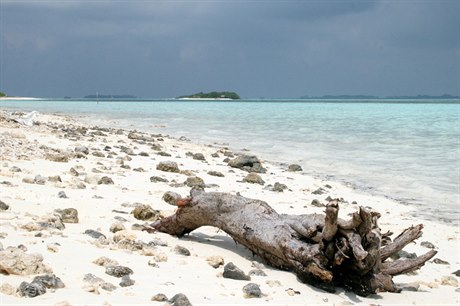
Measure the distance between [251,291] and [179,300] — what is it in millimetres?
811

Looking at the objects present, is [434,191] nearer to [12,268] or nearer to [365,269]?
[365,269]

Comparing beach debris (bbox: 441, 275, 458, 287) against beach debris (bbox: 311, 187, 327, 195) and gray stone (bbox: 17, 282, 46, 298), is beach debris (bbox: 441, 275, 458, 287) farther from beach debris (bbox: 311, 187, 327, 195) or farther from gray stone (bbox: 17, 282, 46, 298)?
beach debris (bbox: 311, 187, 327, 195)

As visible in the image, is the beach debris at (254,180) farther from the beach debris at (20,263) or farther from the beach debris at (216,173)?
the beach debris at (20,263)

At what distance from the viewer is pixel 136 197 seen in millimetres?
8766

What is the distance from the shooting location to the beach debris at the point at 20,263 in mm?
4305

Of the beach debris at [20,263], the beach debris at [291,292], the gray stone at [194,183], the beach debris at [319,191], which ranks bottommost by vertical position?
the beach debris at [319,191]

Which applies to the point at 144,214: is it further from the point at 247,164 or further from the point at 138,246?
the point at 247,164

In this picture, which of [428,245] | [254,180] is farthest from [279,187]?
[428,245]

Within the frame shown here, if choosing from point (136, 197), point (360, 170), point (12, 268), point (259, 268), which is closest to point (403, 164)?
point (360, 170)

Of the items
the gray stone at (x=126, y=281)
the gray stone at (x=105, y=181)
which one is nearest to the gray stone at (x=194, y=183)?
the gray stone at (x=105, y=181)

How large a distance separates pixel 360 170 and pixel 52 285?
12.9 meters

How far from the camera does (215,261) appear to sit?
5531 millimetres

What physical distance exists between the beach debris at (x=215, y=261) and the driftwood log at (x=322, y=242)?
46 centimetres

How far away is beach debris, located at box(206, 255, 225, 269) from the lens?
18.0ft
